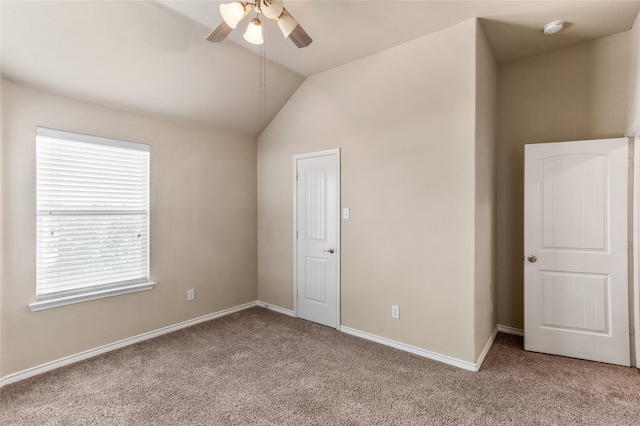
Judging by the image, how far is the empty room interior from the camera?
2.51m

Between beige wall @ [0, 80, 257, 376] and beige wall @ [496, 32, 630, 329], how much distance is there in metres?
3.11

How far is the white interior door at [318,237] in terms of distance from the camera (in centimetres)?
359

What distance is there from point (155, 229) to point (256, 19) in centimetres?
241

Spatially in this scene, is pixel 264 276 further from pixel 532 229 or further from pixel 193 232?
pixel 532 229

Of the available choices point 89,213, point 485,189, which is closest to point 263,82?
point 89,213

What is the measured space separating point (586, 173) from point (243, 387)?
3.45m

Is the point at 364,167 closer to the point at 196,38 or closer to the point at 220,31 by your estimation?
the point at 220,31

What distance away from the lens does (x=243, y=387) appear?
244 centimetres

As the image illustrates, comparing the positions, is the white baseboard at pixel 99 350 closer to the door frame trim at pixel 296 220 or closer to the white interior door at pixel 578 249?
the door frame trim at pixel 296 220

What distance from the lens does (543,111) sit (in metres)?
3.23

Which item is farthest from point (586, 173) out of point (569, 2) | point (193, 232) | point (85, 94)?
point (85, 94)

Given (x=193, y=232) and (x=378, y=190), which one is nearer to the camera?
(x=378, y=190)

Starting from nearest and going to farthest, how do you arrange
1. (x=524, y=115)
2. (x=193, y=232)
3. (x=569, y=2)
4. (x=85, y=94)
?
(x=569, y=2) → (x=85, y=94) → (x=524, y=115) → (x=193, y=232)

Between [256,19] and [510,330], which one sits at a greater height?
[256,19]
